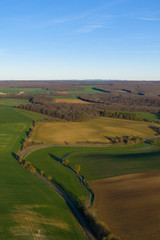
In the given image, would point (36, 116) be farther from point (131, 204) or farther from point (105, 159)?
point (131, 204)

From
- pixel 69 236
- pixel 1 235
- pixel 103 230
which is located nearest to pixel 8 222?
pixel 1 235

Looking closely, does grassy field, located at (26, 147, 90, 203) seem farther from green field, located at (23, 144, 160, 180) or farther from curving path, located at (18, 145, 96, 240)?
curving path, located at (18, 145, 96, 240)

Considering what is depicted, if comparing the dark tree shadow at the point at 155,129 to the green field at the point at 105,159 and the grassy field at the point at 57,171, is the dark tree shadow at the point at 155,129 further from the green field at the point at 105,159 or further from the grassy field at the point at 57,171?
the grassy field at the point at 57,171

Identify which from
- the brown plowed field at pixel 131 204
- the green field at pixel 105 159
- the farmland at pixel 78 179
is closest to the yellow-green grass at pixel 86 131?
the farmland at pixel 78 179

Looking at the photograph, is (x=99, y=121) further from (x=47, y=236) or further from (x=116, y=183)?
(x=47, y=236)

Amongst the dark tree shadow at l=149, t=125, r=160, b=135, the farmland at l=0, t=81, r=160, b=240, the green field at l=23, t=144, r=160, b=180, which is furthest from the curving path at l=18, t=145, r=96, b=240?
the dark tree shadow at l=149, t=125, r=160, b=135

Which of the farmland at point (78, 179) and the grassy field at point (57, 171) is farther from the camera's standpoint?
the grassy field at point (57, 171)
